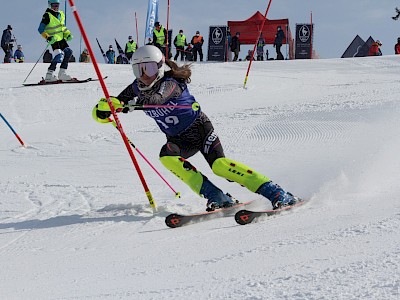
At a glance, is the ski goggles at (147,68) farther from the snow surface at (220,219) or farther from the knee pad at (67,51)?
the knee pad at (67,51)

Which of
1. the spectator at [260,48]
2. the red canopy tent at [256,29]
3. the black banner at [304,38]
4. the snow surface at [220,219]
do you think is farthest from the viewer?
the red canopy tent at [256,29]

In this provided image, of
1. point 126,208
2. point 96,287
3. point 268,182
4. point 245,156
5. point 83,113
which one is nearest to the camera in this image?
point 96,287

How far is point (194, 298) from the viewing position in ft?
7.79

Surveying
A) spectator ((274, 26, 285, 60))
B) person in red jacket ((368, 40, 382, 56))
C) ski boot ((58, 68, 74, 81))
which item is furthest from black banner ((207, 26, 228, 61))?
ski boot ((58, 68, 74, 81))

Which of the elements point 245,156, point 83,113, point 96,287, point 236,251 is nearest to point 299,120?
point 245,156

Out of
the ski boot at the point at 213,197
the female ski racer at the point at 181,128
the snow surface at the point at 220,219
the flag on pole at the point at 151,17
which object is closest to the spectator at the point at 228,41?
the flag on pole at the point at 151,17

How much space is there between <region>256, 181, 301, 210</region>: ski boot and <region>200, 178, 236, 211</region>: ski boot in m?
0.27

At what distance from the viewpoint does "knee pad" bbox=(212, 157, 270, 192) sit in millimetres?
4301

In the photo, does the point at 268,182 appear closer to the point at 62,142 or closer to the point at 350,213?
the point at 350,213

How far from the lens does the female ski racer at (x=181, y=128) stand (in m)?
4.31

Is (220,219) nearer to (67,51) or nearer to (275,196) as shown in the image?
(275,196)

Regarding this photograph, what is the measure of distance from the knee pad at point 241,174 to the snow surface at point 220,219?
30cm

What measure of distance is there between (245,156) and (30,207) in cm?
275

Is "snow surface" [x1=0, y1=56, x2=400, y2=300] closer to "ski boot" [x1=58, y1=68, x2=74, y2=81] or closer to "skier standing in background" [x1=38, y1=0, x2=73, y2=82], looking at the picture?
"skier standing in background" [x1=38, y1=0, x2=73, y2=82]
